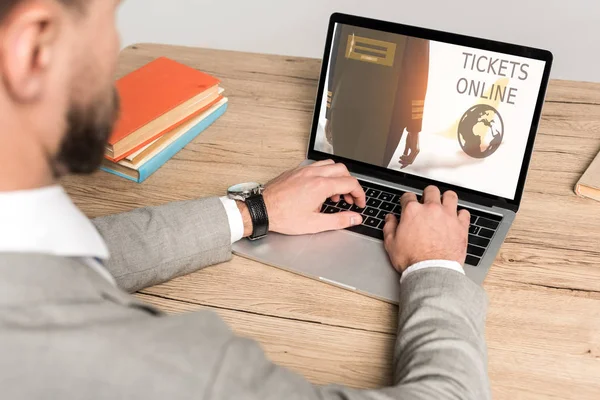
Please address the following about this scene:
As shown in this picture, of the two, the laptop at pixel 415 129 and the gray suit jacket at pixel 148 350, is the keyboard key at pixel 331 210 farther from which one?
the gray suit jacket at pixel 148 350

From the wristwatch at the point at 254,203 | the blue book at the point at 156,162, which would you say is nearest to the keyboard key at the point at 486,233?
the wristwatch at the point at 254,203

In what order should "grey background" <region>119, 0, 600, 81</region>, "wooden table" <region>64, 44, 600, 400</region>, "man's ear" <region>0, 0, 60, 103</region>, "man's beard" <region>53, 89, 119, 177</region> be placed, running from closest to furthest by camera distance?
"man's ear" <region>0, 0, 60, 103</region>
"man's beard" <region>53, 89, 119, 177</region>
"wooden table" <region>64, 44, 600, 400</region>
"grey background" <region>119, 0, 600, 81</region>

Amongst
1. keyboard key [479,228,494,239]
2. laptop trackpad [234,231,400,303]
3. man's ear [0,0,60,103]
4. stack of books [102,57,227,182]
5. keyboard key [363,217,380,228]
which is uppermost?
man's ear [0,0,60,103]

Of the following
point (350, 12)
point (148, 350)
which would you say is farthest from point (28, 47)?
point (350, 12)

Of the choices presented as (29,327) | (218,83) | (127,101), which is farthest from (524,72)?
(29,327)

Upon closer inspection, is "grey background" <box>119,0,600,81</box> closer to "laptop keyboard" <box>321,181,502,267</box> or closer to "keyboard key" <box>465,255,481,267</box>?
"laptop keyboard" <box>321,181,502,267</box>

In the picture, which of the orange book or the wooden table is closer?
the wooden table

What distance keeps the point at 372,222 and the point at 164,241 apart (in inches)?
14.2

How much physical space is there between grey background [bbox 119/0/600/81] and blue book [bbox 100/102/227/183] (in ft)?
5.65

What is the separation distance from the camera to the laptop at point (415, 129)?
1271 millimetres

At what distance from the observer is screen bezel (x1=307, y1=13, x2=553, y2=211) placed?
1320 millimetres

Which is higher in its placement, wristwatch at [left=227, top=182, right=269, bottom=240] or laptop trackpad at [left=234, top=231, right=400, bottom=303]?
wristwatch at [left=227, top=182, right=269, bottom=240]

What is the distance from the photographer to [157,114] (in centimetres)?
150

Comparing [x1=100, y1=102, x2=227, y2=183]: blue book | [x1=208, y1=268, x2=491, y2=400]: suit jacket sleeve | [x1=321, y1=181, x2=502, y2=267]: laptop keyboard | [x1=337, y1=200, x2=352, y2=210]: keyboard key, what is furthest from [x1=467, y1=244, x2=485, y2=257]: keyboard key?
[x1=100, y1=102, x2=227, y2=183]: blue book
